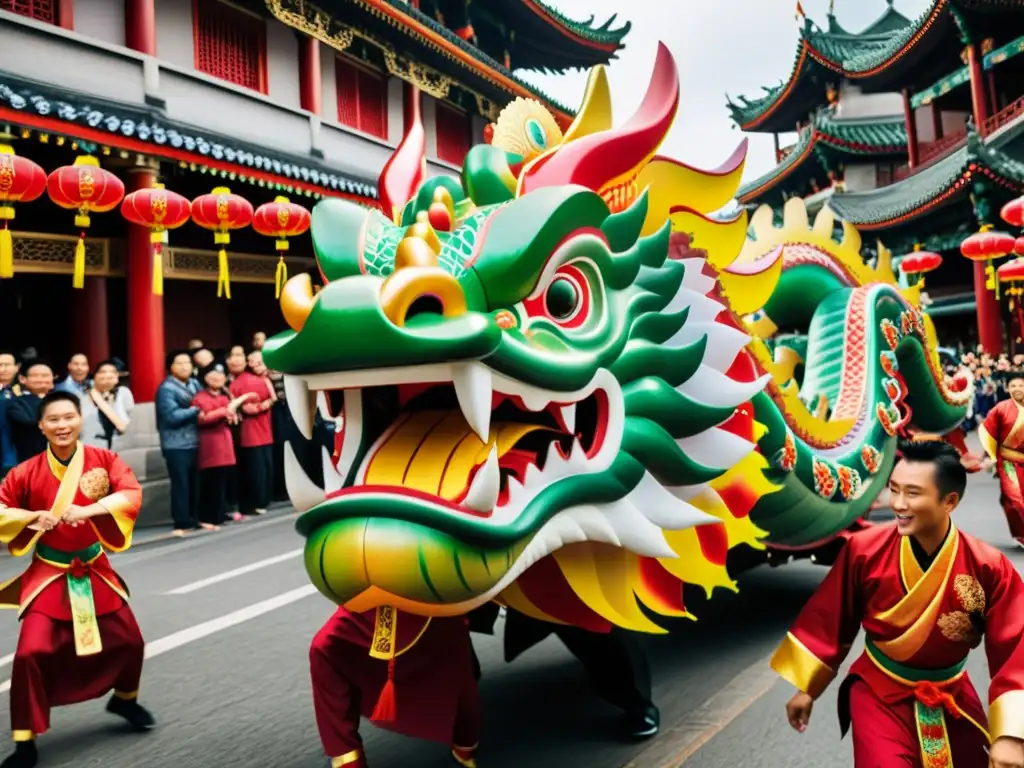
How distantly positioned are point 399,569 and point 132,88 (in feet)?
29.8

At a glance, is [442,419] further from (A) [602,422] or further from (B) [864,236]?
(B) [864,236]

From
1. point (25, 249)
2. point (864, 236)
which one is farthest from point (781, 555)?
point (864, 236)

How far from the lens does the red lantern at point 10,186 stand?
21.4 ft

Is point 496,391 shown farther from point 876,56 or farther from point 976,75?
point 876,56

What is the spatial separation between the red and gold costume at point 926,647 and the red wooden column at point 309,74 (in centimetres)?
1179

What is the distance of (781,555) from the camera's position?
170 inches

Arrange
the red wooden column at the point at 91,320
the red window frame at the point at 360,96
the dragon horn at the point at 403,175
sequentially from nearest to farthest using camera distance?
the dragon horn at the point at 403,175
the red wooden column at the point at 91,320
the red window frame at the point at 360,96

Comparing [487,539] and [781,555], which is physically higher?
[487,539]

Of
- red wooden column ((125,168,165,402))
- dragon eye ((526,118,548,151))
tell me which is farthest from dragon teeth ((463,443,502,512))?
red wooden column ((125,168,165,402))

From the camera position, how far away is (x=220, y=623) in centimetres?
498

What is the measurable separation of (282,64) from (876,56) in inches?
565

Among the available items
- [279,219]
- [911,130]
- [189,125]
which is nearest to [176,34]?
[189,125]

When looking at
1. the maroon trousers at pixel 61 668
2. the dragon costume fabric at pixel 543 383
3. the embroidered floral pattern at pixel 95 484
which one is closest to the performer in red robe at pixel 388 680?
Answer: the dragon costume fabric at pixel 543 383

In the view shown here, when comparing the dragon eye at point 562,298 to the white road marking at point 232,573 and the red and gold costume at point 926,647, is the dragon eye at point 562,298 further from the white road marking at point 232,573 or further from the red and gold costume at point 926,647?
the white road marking at point 232,573
